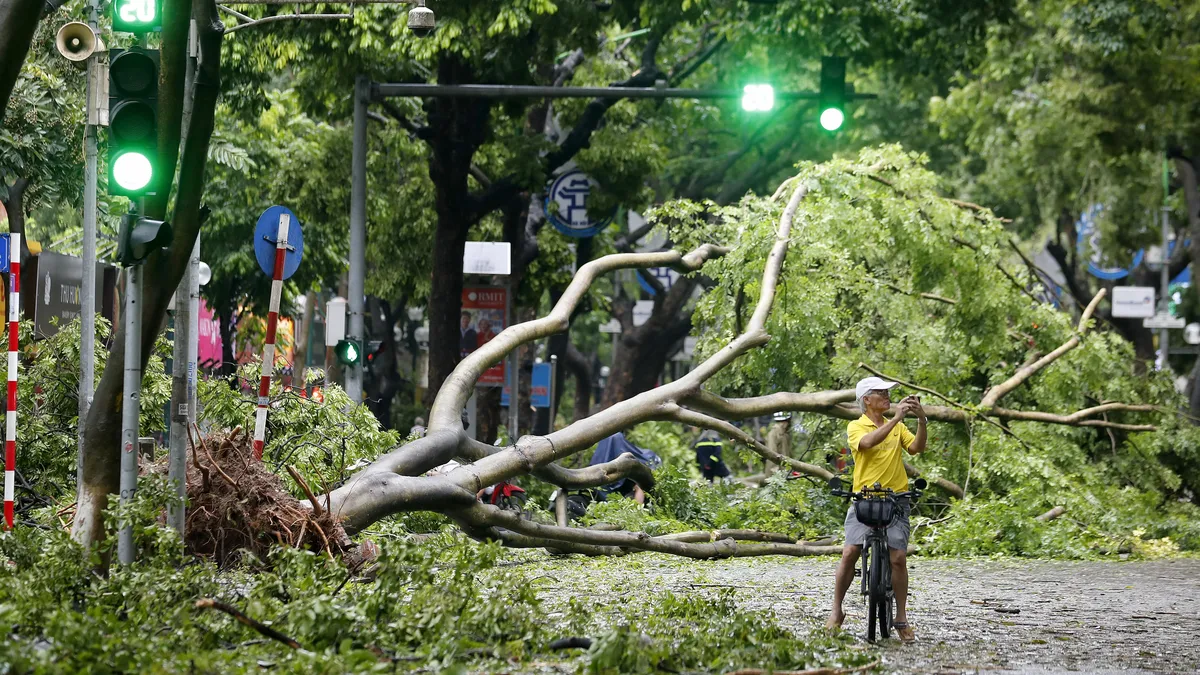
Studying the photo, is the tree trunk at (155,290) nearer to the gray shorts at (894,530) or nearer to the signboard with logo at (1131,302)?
the gray shorts at (894,530)

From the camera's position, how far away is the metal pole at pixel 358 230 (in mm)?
17203

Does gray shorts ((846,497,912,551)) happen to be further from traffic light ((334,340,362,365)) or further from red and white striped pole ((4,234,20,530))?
traffic light ((334,340,362,365))

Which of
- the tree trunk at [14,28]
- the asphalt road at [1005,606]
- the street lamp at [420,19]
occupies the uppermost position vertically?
the street lamp at [420,19]

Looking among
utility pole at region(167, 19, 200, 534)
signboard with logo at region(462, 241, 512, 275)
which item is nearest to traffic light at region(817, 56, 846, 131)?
signboard with logo at region(462, 241, 512, 275)

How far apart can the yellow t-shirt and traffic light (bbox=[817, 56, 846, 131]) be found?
28.5ft

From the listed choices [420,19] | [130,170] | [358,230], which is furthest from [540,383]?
[130,170]

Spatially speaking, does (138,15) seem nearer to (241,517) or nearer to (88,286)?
(241,517)

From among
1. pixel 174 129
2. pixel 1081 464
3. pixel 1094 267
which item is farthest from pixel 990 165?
pixel 174 129

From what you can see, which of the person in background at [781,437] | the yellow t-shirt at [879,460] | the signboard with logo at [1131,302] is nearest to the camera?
the yellow t-shirt at [879,460]

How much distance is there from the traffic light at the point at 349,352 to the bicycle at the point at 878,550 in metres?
→ 9.36

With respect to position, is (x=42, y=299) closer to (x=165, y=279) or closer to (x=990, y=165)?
(x=165, y=279)

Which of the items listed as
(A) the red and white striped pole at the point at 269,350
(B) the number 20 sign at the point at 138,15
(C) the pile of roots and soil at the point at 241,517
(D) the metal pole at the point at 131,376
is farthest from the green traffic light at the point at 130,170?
(A) the red and white striped pole at the point at 269,350

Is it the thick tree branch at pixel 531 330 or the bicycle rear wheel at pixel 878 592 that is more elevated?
the thick tree branch at pixel 531 330

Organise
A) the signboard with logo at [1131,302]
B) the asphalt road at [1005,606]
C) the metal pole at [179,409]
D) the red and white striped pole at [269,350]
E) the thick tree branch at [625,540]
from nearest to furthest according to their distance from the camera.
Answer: the asphalt road at [1005,606] → the metal pole at [179,409] → the red and white striped pole at [269,350] → the thick tree branch at [625,540] → the signboard with logo at [1131,302]
